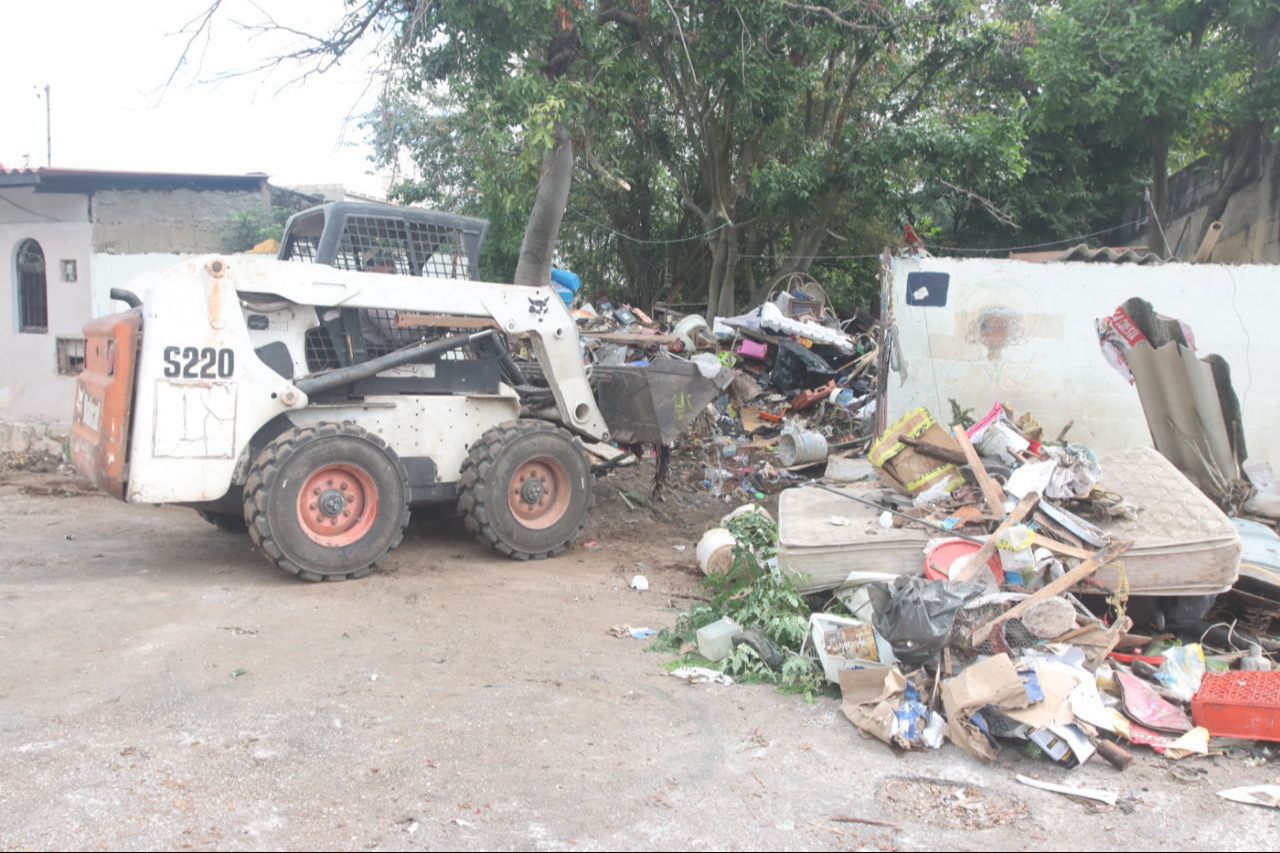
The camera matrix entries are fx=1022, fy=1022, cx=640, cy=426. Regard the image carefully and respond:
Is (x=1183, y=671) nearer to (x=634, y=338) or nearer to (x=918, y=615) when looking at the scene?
(x=918, y=615)

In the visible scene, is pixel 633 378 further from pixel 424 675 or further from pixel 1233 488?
pixel 1233 488

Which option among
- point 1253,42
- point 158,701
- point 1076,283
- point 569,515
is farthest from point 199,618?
point 1253,42

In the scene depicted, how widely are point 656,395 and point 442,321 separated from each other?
180 cm

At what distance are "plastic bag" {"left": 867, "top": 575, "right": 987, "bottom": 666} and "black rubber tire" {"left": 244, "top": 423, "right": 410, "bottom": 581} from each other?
10.8 ft

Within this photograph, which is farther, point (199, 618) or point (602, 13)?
point (602, 13)

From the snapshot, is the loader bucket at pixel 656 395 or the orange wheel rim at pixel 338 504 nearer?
the orange wheel rim at pixel 338 504

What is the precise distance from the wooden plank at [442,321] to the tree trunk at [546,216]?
2.67 metres

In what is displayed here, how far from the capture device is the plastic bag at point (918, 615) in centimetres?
437

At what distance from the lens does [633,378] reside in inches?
317

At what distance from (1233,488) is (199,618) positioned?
6437mm

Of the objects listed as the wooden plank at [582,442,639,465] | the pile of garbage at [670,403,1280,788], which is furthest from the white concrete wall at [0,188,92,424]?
the pile of garbage at [670,403,1280,788]

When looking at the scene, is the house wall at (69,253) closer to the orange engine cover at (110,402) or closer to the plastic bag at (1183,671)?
the orange engine cover at (110,402)

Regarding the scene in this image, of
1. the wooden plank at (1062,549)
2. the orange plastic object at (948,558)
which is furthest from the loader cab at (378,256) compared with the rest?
the wooden plank at (1062,549)

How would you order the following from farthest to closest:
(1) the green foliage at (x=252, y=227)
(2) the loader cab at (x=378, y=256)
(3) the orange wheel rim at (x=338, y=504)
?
(1) the green foliage at (x=252, y=227) < (2) the loader cab at (x=378, y=256) < (3) the orange wheel rim at (x=338, y=504)
